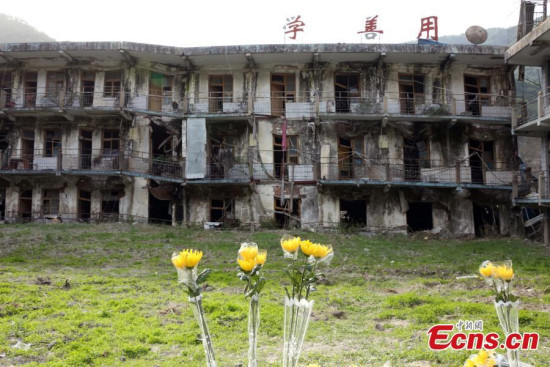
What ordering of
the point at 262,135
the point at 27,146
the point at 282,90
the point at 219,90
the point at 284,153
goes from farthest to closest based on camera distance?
the point at 27,146 → the point at 219,90 → the point at 282,90 → the point at 284,153 → the point at 262,135

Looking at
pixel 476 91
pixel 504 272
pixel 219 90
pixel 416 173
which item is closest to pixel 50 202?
pixel 219 90

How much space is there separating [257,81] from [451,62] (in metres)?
10.1

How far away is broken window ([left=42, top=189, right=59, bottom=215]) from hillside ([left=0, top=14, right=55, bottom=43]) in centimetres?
4699

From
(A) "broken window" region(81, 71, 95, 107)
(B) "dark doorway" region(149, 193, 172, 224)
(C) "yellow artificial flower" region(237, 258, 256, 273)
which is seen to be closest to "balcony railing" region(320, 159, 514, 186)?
(B) "dark doorway" region(149, 193, 172, 224)

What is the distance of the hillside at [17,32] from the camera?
63.6m

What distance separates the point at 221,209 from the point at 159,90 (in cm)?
725

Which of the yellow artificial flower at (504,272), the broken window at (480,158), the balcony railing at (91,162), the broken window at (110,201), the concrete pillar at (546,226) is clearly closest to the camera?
the yellow artificial flower at (504,272)

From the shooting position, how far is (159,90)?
24.4 metres

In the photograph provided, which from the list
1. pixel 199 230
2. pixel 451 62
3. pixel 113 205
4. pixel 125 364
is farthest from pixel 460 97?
pixel 125 364

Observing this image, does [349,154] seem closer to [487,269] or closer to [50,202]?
[50,202]

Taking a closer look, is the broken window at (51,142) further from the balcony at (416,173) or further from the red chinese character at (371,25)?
the red chinese character at (371,25)

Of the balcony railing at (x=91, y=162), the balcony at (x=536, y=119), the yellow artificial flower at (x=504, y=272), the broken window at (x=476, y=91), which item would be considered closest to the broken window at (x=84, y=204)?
the balcony railing at (x=91, y=162)

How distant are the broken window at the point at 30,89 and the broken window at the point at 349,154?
16.5 metres

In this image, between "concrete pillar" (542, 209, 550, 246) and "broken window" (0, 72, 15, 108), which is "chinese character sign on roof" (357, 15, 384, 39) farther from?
"broken window" (0, 72, 15, 108)
